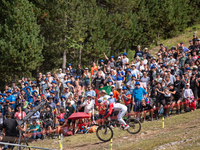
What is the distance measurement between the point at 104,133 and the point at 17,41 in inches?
582

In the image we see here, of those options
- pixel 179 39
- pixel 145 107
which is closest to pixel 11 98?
pixel 145 107

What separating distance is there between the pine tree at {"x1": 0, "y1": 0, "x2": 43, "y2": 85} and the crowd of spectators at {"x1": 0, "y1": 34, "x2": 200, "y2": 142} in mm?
6282

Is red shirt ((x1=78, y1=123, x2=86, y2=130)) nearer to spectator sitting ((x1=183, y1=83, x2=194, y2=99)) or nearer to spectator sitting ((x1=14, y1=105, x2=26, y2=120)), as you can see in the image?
spectator sitting ((x1=14, y1=105, x2=26, y2=120))

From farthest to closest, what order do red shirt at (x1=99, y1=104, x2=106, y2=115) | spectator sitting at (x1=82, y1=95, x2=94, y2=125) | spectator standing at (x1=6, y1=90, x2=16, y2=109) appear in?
1. spectator standing at (x1=6, y1=90, x2=16, y2=109)
2. spectator sitting at (x1=82, y1=95, x2=94, y2=125)
3. red shirt at (x1=99, y1=104, x2=106, y2=115)

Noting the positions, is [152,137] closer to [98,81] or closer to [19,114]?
[98,81]

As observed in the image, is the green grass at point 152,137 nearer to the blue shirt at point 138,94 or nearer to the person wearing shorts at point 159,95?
the person wearing shorts at point 159,95

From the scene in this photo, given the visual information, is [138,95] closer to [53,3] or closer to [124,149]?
[124,149]

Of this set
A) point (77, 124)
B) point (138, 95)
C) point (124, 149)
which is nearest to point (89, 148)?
point (124, 149)

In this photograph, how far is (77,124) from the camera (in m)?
15.6

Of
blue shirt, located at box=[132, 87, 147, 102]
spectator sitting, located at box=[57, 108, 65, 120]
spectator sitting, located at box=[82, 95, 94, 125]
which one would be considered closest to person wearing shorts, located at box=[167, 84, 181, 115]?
blue shirt, located at box=[132, 87, 147, 102]

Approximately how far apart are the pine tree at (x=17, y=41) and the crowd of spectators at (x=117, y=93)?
628cm

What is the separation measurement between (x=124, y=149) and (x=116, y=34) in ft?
74.7

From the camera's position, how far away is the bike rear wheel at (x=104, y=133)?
13.0m

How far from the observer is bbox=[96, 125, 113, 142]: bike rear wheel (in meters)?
13.0
